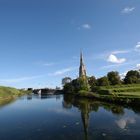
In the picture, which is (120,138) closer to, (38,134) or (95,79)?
(38,134)

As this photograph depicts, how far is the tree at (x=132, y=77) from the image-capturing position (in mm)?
152225

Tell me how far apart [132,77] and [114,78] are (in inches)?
475

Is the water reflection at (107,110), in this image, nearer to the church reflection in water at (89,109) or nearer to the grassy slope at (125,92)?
the church reflection in water at (89,109)

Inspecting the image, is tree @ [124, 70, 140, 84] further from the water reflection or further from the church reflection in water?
the water reflection

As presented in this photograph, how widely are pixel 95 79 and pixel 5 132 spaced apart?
5577 inches

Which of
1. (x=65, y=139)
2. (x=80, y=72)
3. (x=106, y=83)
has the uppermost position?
(x=80, y=72)

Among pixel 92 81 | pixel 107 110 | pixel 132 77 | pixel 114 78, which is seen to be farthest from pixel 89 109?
pixel 92 81

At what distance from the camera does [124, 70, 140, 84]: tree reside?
152 meters

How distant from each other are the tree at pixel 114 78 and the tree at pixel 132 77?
5.33 m

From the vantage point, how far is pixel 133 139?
1070 inches

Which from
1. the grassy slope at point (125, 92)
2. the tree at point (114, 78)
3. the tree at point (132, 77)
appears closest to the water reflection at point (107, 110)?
the grassy slope at point (125, 92)

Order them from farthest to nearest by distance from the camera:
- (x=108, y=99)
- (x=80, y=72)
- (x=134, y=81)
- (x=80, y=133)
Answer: (x=80, y=72) → (x=134, y=81) → (x=108, y=99) → (x=80, y=133)

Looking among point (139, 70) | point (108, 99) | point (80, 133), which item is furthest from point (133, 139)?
point (139, 70)

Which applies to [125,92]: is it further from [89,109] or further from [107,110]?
[107,110]
